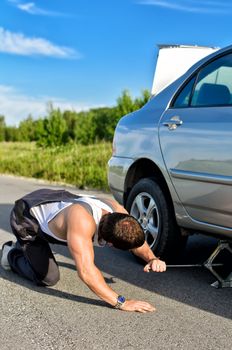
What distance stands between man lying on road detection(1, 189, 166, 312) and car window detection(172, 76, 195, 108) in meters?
1.06

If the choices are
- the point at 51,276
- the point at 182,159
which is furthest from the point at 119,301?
the point at 182,159

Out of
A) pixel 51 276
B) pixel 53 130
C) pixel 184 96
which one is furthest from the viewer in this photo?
pixel 53 130

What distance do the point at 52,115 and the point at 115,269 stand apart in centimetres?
3545

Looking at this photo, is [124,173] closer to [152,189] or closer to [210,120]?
[152,189]

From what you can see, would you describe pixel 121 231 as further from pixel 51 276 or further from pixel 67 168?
pixel 67 168

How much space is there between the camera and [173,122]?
4434mm

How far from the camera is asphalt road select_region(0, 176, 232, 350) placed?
123 inches

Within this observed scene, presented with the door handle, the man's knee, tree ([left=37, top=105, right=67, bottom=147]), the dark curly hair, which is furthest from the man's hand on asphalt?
tree ([left=37, top=105, right=67, bottom=147])

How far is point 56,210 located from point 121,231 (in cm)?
72

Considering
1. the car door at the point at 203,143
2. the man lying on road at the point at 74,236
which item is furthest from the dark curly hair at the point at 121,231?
the car door at the point at 203,143

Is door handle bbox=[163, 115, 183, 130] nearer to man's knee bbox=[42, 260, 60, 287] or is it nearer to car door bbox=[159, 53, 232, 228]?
car door bbox=[159, 53, 232, 228]

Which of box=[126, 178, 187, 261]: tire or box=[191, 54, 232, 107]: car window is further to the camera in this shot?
box=[126, 178, 187, 261]: tire

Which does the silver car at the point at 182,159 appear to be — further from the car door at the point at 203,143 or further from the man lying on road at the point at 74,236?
the man lying on road at the point at 74,236

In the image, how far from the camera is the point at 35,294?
4055 millimetres
